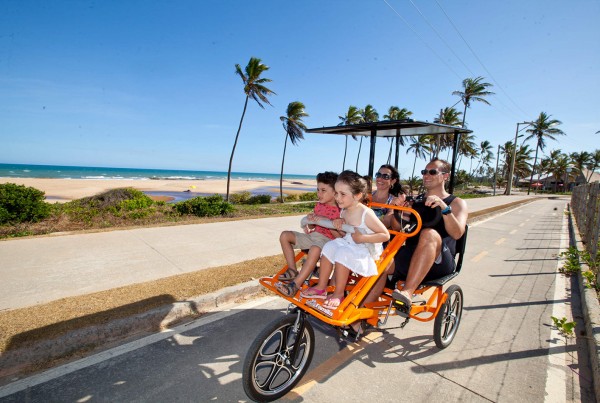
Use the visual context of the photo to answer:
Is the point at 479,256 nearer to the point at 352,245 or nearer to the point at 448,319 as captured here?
the point at 448,319

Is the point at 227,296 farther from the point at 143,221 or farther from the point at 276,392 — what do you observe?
the point at 143,221

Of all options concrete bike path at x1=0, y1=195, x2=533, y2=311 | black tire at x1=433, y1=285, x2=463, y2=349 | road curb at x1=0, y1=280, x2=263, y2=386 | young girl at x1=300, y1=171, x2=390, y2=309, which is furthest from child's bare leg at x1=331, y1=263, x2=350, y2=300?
concrete bike path at x1=0, y1=195, x2=533, y2=311

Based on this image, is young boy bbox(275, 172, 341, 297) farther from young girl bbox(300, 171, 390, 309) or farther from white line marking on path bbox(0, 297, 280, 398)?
white line marking on path bbox(0, 297, 280, 398)

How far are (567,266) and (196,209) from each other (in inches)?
442

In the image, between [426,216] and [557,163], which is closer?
[426,216]

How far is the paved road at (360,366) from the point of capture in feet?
8.02

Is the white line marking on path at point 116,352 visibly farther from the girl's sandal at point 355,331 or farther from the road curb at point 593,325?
the road curb at point 593,325

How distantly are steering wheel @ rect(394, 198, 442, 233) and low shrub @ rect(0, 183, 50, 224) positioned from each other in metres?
9.22

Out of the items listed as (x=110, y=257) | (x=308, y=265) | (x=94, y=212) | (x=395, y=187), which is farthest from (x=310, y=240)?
(x=94, y=212)

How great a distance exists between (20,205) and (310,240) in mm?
8525

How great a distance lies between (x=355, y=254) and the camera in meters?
2.60

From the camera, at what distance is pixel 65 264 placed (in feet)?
16.0

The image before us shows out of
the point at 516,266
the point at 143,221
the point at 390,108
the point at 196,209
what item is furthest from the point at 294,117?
the point at 516,266

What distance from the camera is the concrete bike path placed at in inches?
159
